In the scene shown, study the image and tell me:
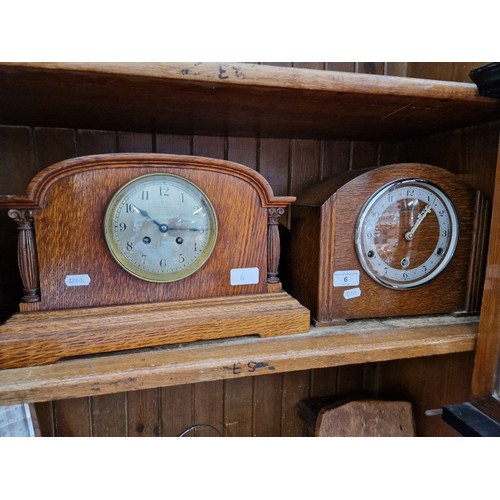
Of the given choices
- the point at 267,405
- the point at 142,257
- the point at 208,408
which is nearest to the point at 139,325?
the point at 142,257

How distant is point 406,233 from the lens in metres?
0.84

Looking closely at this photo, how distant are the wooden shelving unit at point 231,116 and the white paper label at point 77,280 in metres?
0.15

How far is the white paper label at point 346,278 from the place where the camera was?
2.71ft

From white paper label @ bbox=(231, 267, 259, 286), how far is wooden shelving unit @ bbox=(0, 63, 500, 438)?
13 centimetres

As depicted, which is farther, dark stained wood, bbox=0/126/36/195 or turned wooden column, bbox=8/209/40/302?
dark stained wood, bbox=0/126/36/195

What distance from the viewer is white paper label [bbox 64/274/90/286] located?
0.70 metres

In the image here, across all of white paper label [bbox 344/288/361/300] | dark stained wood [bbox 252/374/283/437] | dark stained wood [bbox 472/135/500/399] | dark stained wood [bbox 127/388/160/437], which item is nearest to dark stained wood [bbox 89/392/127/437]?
dark stained wood [bbox 127/388/160/437]

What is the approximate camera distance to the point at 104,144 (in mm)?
997

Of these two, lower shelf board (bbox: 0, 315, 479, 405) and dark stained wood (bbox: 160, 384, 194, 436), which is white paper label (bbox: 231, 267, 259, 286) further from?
dark stained wood (bbox: 160, 384, 194, 436)

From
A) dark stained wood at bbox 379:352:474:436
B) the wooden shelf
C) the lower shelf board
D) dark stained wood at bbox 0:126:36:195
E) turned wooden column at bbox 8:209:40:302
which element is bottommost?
dark stained wood at bbox 379:352:474:436

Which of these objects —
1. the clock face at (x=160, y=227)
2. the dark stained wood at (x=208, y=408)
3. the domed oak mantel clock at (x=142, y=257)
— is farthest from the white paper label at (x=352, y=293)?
the dark stained wood at (x=208, y=408)

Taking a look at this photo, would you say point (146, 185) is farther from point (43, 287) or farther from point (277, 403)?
point (277, 403)

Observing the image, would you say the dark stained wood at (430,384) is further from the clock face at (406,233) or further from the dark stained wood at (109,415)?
the dark stained wood at (109,415)

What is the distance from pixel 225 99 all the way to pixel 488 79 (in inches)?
21.2
